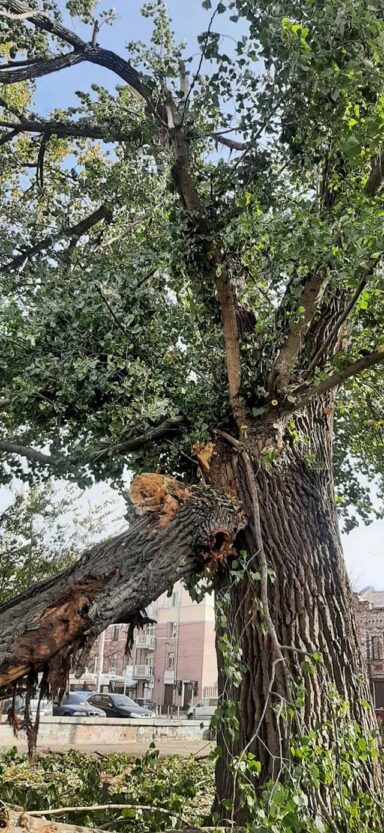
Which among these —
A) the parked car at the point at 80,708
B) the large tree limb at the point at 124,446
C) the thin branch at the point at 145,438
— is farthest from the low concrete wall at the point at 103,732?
the thin branch at the point at 145,438

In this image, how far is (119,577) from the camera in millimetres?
3062

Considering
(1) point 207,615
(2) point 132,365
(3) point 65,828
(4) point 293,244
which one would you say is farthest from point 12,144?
(1) point 207,615

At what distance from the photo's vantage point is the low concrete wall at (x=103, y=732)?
37.0 ft

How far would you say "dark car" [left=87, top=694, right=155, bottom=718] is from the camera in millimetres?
21922

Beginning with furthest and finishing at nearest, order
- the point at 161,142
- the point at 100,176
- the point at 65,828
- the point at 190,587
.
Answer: the point at 100,176
the point at 161,142
the point at 190,587
the point at 65,828

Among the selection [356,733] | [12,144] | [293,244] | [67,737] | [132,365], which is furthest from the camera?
[67,737]

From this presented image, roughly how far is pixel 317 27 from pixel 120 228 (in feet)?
11.7

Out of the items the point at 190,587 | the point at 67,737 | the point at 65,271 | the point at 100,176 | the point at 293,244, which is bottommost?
the point at 67,737

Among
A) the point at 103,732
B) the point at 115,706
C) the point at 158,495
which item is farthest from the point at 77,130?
the point at 115,706

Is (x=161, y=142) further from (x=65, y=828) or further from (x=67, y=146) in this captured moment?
(x=65, y=828)

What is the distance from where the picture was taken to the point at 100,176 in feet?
22.0

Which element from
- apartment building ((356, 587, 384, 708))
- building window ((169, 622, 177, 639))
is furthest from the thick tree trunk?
building window ((169, 622, 177, 639))

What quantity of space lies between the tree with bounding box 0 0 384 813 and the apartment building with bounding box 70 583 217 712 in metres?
32.3

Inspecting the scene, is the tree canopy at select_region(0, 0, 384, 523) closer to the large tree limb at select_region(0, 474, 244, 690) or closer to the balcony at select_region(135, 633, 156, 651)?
the large tree limb at select_region(0, 474, 244, 690)
